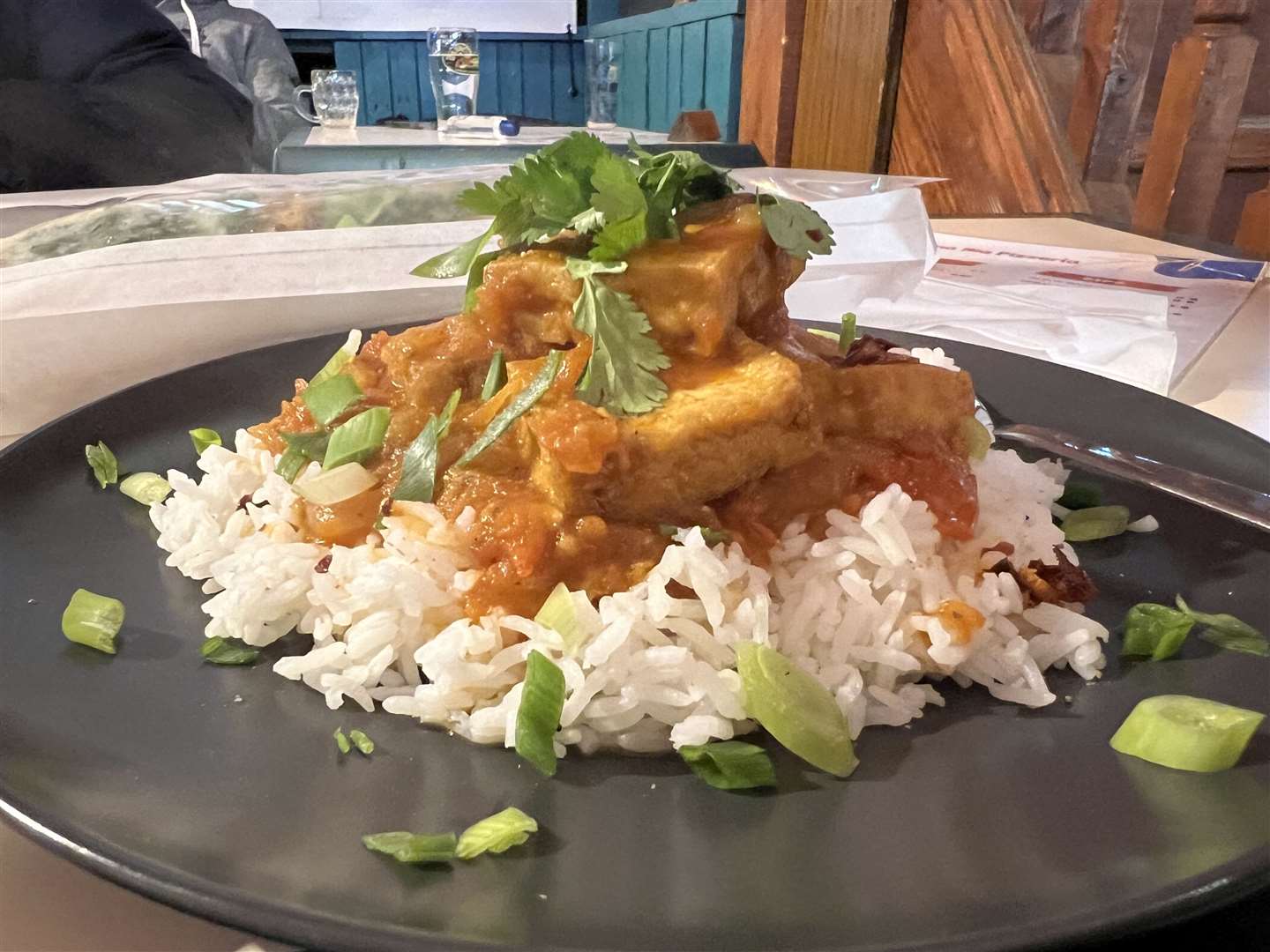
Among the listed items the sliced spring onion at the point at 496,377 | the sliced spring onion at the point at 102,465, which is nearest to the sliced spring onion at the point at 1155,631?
the sliced spring onion at the point at 496,377

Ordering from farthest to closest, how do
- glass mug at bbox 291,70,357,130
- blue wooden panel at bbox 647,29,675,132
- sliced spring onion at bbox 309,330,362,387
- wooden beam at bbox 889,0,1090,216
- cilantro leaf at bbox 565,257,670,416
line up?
blue wooden panel at bbox 647,29,675,132
glass mug at bbox 291,70,357,130
wooden beam at bbox 889,0,1090,216
sliced spring onion at bbox 309,330,362,387
cilantro leaf at bbox 565,257,670,416

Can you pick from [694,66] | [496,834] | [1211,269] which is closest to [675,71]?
[694,66]

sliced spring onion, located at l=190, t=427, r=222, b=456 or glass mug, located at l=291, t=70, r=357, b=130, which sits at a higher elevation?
sliced spring onion, located at l=190, t=427, r=222, b=456

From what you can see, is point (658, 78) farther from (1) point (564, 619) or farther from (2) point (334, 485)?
(1) point (564, 619)

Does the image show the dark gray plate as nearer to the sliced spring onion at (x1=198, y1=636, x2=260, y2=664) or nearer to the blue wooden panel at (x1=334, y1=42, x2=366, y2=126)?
the sliced spring onion at (x1=198, y1=636, x2=260, y2=664)

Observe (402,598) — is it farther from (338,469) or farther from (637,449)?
(637,449)

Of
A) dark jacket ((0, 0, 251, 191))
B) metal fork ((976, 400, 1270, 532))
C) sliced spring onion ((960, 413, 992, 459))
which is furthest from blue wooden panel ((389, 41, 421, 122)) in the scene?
sliced spring onion ((960, 413, 992, 459))
